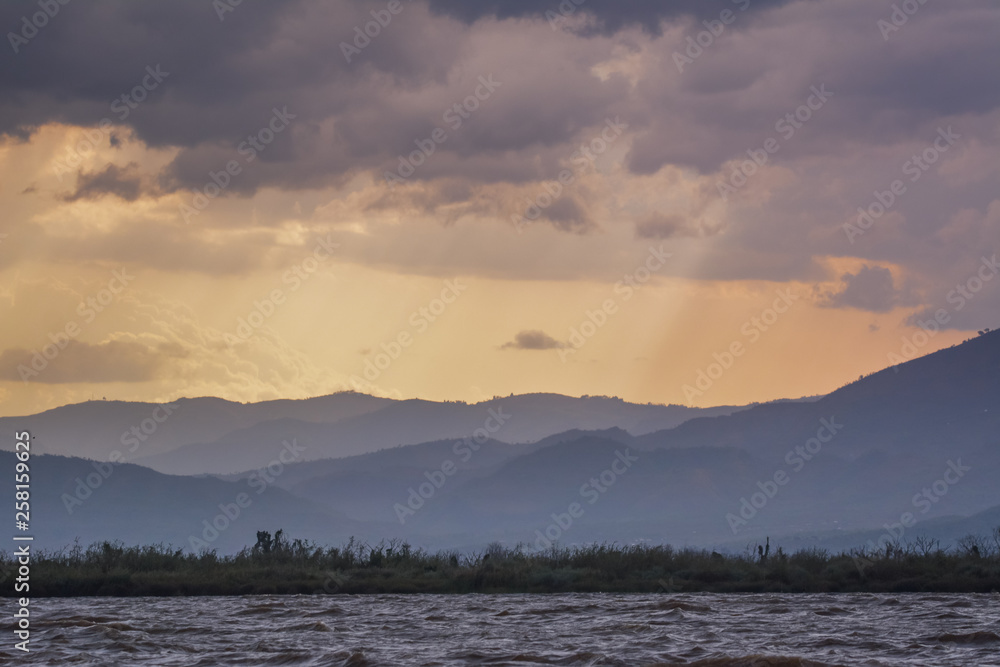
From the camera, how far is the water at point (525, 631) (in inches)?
1057

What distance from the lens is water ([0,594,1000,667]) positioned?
26.8 m

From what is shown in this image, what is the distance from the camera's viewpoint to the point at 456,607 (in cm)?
3791

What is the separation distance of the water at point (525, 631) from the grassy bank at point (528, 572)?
2.86 metres

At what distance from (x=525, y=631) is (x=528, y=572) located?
13.4 metres

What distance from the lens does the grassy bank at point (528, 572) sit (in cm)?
4209

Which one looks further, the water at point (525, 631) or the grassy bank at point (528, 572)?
the grassy bank at point (528, 572)

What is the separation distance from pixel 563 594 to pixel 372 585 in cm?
783

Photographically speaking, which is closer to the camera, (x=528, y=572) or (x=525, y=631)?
(x=525, y=631)

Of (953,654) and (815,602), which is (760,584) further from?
(953,654)

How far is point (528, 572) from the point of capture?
44.8 metres

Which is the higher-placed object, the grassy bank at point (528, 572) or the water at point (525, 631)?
the grassy bank at point (528, 572)

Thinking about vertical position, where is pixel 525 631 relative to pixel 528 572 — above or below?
below

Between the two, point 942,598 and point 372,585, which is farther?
point 372,585

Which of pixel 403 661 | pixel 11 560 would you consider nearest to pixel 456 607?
pixel 403 661
